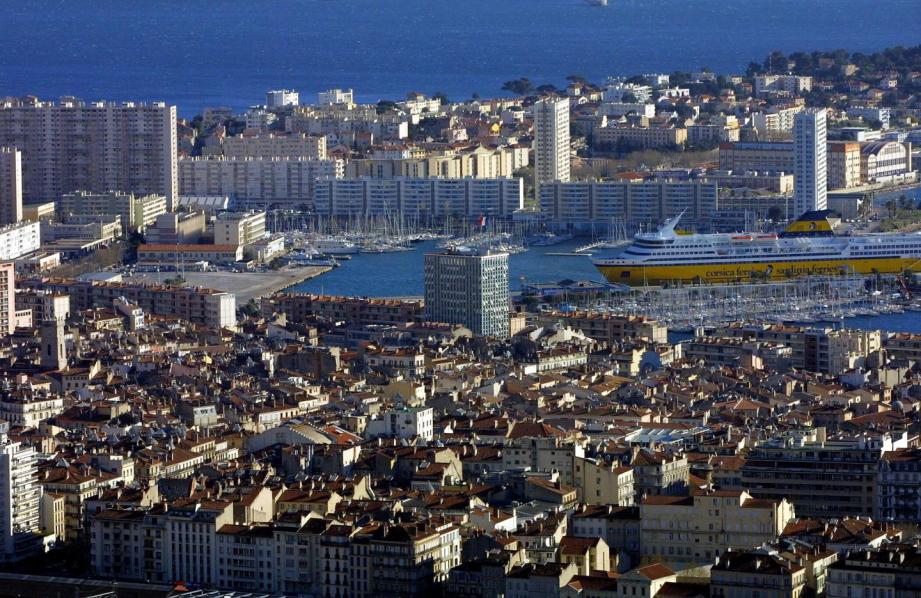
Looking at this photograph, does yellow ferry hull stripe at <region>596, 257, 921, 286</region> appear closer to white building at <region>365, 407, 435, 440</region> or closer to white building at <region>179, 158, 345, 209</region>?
white building at <region>179, 158, 345, 209</region>

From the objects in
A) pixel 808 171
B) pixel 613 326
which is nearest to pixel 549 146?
pixel 808 171

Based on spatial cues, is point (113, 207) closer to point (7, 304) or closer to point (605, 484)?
point (7, 304)

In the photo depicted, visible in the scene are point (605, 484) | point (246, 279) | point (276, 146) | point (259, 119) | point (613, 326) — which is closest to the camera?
point (605, 484)

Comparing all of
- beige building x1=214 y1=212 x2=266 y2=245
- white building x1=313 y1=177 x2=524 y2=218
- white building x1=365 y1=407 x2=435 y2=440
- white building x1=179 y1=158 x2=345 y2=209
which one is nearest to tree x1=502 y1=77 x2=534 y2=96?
white building x1=179 y1=158 x2=345 y2=209

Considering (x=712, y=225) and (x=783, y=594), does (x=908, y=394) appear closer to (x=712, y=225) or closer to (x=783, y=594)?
(x=783, y=594)

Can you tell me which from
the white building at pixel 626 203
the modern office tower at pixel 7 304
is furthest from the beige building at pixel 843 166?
the modern office tower at pixel 7 304
